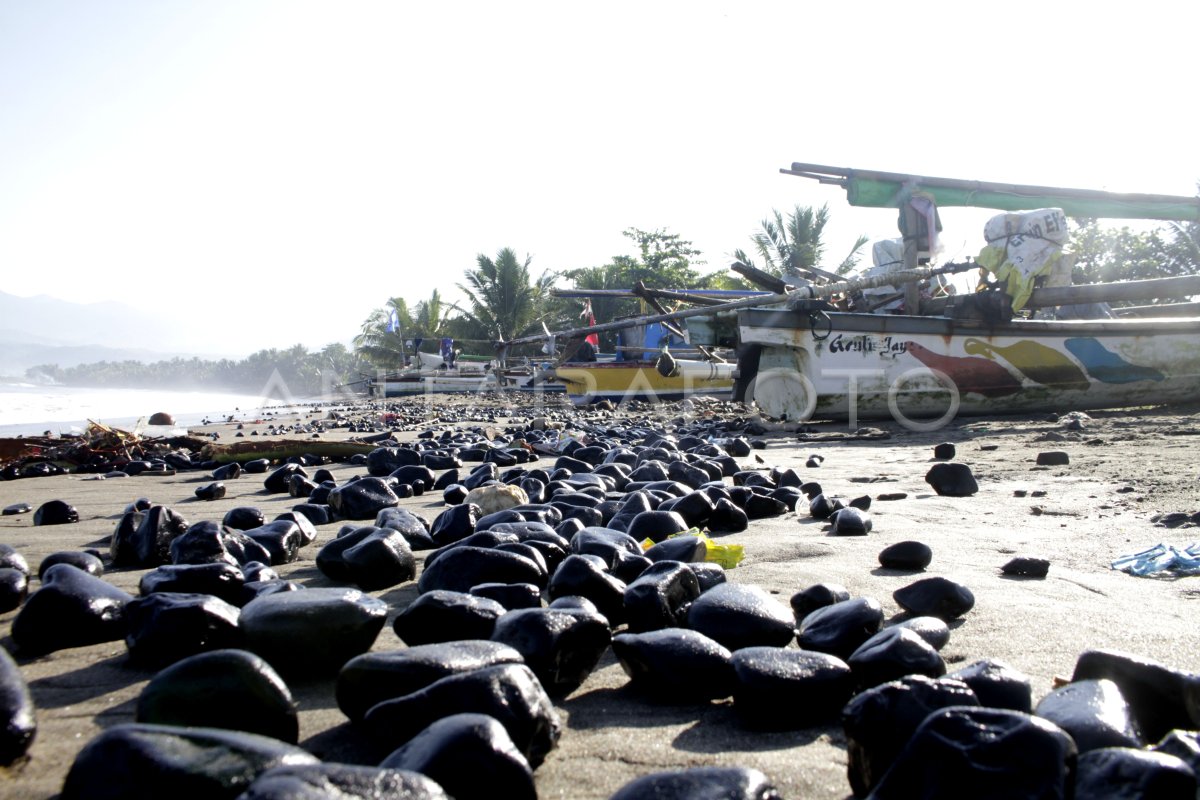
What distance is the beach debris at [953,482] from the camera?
4.11m

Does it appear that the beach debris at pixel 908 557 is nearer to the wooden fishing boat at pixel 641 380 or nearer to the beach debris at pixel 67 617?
the beach debris at pixel 67 617

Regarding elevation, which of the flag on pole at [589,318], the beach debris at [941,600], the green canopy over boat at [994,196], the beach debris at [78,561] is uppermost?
the green canopy over boat at [994,196]

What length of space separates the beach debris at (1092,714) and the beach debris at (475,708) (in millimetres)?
780

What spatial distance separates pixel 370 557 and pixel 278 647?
783 mm

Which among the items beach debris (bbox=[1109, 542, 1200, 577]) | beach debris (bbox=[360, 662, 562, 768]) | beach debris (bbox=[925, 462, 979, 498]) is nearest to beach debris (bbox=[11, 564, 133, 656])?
beach debris (bbox=[360, 662, 562, 768])

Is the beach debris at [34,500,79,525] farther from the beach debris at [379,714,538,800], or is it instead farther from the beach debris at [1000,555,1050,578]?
the beach debris at [1000,555,1050,578]

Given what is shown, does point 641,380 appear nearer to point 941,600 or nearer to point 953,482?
point 953,482

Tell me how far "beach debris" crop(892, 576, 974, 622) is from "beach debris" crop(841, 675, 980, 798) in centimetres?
81

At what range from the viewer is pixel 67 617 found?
1.81m

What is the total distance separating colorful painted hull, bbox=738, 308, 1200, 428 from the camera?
30.1ft

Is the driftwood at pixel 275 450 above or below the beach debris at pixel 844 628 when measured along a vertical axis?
below

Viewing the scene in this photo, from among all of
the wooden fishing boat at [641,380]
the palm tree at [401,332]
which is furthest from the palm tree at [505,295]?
A: the wooden fishing boat at [641,380]

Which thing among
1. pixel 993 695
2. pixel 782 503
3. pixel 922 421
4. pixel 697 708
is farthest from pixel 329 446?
pixel 922 421

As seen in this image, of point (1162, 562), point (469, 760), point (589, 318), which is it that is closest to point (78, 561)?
point (469, 760)
